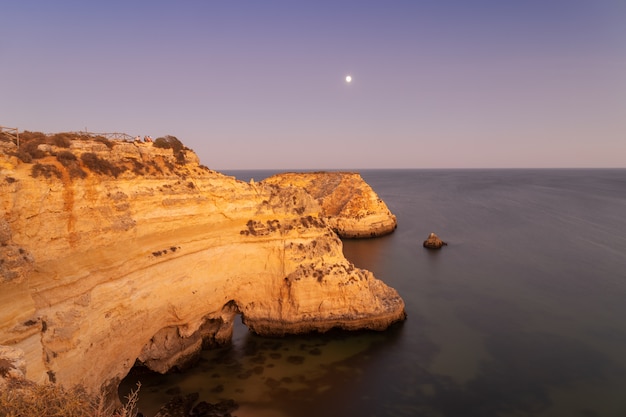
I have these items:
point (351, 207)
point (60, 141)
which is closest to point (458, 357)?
point (60, 141)

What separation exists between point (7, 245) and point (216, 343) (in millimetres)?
12971

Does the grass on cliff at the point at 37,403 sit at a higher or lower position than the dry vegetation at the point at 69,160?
lower

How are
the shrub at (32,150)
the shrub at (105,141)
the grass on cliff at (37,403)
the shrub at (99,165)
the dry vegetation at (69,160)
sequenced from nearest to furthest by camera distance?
the grass on cliff at (37,403) → the dry vegetation at (69,160) → the shrub at (32,150) → the shrub at (99,165) → the shrub at (105,141)

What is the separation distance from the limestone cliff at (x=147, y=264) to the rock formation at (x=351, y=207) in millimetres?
28839

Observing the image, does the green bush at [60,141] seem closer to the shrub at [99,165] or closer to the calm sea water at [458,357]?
the shrub at [99,165]

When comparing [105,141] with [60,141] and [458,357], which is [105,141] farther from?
[458,357]

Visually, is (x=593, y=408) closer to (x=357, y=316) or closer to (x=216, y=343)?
(x=357, y=316)

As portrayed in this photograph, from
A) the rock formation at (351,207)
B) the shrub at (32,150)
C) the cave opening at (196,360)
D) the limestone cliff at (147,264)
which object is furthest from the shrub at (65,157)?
the rock formation at (351,207)

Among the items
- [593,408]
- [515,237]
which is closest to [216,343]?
[593,408]

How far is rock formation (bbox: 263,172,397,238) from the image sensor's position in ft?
180

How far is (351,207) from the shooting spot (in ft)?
187

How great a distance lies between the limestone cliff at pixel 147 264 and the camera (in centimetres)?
1193

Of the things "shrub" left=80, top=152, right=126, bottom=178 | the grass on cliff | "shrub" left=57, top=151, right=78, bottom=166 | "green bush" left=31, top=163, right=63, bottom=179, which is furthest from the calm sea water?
"shrub" left=57, top=151, right=78, bottom=166

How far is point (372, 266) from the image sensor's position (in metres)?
39.8
